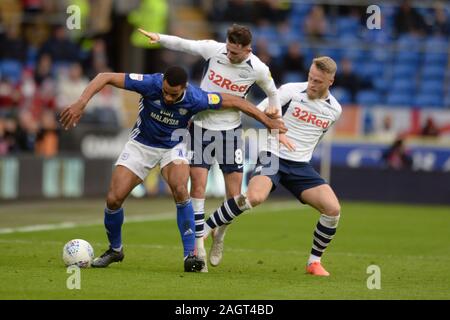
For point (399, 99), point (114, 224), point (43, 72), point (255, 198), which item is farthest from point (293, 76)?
point (114, 224)

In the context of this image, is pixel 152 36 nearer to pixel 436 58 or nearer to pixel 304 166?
pixel 304 166

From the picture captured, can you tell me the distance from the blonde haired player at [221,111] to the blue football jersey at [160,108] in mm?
557

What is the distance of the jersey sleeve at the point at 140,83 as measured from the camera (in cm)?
1086

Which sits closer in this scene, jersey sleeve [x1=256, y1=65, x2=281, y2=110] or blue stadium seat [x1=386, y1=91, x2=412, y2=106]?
jersey sleeve [x1=256, y1=65, x2=281, y2=110]

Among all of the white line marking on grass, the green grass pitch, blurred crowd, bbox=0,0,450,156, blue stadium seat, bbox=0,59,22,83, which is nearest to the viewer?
the green grass pitch

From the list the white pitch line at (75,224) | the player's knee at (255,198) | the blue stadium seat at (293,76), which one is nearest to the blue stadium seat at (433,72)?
the blue stadium seat at (293,76)

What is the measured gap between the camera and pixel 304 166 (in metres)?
11.8

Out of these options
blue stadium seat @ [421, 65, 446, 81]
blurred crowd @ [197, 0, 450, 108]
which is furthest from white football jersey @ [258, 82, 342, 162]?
blue stadium seat @ [421, 65, 446, 81]

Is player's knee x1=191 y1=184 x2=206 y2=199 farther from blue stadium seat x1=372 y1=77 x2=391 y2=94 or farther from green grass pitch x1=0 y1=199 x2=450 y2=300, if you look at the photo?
blue stadium seat x1=372 y1=77 x2=391 y2=94

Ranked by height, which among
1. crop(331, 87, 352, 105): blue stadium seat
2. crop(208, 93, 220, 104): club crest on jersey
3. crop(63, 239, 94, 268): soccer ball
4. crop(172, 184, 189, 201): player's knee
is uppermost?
crop(208, 93, 220, 104): club crest on jersey

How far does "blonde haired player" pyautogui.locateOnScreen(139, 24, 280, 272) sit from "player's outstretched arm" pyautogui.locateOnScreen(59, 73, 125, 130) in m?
0.83

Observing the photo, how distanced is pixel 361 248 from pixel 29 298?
7.43 metres

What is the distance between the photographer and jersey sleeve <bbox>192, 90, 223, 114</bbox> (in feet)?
36.1

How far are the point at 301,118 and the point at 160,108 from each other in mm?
1711
